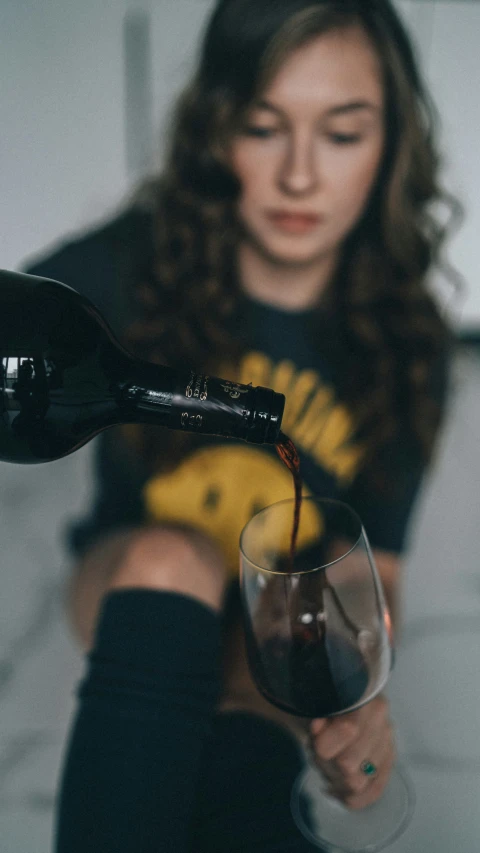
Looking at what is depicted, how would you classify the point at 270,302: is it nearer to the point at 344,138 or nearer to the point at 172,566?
the point at 344,138

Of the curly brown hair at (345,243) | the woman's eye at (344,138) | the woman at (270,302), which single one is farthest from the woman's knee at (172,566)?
the woman's eye at (344,138)

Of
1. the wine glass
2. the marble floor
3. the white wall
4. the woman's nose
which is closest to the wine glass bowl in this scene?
the wine glass

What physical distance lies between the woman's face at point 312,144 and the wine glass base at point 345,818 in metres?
0.66

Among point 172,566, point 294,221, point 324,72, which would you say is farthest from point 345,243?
point 172,566

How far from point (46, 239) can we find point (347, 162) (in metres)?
0.88

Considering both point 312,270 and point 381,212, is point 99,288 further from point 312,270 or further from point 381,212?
point 381,212

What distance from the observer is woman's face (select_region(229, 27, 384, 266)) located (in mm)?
823

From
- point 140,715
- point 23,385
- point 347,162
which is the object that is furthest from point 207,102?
point 140,715

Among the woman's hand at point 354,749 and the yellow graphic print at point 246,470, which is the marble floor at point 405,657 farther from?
the yellow graphic print at point 246,470

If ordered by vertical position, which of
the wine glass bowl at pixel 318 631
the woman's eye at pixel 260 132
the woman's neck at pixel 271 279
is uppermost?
the woman's eye at pixel 260 132

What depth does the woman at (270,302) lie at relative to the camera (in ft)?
2.59

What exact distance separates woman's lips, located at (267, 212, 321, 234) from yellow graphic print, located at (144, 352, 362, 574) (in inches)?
6.8

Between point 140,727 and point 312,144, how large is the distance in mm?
688

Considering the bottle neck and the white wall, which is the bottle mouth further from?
the white wall
